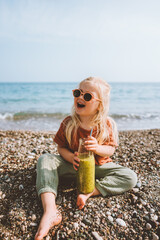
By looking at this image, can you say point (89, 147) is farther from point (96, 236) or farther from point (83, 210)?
point (96, 236)

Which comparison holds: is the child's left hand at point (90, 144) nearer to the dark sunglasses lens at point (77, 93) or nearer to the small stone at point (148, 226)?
the dark sunglasses lens at point (77, 93)

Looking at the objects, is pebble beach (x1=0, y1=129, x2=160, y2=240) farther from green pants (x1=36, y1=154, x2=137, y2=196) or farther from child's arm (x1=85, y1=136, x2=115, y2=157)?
child's arm (x1=85, y1=136, x2=115, y2=157)

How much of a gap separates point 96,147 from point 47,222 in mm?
1107

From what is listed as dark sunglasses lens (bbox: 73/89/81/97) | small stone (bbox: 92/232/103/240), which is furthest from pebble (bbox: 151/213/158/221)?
dark sunglasses lens (bbox: 73/89/81/97)

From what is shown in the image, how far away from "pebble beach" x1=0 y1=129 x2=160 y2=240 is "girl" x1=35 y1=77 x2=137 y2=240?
17cm

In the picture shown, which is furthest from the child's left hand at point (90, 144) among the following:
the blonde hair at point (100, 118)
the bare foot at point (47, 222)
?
the bare foot at point (47, 222)

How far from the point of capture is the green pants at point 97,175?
2.79m

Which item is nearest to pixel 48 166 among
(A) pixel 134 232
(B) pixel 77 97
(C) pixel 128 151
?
(B) pixel 77 97

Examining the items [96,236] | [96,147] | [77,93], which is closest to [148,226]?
[96,236]

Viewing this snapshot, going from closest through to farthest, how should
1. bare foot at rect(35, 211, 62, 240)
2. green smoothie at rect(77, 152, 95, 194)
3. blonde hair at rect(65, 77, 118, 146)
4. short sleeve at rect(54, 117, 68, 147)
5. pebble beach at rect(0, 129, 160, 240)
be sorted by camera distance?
bare foot at rect(35, 211, 62, 240) < pebble beach at rect(0, 129, 160, 240) < green smoothie at rect(77, 152, 95, 194) < blonde hair at rect(65, 77, 118, 146) < short sleeve at rect(54, 117, 68, 147)

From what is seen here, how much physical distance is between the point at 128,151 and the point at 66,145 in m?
1.83

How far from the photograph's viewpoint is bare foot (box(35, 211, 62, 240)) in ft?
7.18

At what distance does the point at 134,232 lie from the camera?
7.73 ft

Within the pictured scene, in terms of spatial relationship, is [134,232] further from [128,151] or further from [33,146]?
[33,146]
